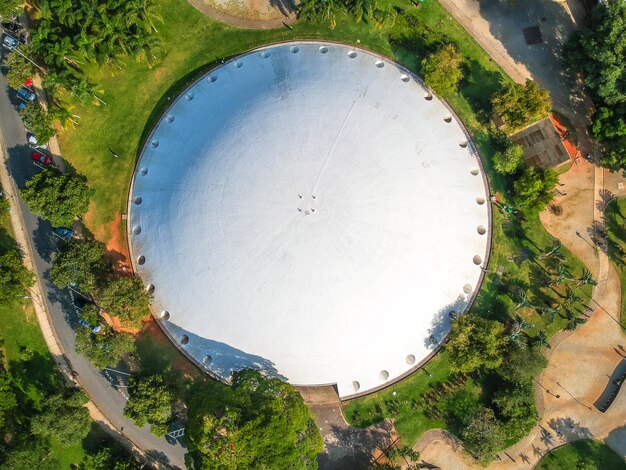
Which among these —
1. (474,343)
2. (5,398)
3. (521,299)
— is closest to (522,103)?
(521,299)

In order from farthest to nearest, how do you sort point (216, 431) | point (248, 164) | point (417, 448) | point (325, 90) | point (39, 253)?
point (39, 253), point (417, 448), point (325, 90), point (248, 164), point (216, 431)

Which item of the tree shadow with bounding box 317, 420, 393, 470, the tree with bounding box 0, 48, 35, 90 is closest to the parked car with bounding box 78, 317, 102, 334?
the tree shadow with bounding box 317, 420, 393, 470

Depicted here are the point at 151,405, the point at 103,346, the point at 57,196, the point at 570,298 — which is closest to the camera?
the point at 151,405

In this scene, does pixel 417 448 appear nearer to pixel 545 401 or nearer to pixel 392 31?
pixel 545 401

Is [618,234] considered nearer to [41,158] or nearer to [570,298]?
[570,298]

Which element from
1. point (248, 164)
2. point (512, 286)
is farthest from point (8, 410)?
point (512, 286)
